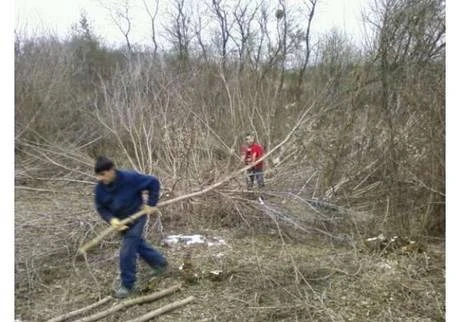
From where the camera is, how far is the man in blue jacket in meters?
3.67

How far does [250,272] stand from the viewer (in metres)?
4.34

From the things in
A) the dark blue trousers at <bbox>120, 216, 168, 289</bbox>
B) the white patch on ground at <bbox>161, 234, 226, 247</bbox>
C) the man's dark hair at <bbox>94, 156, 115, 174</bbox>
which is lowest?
the white patch on ground at <bbox>161, 234, 226, 247</bbox>

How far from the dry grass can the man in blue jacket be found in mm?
346

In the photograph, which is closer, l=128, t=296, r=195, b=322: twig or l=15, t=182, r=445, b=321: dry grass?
l=128, t=296, r=195, b=322: twig

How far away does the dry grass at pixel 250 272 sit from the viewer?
3691 millimetres

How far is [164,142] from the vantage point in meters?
6.25

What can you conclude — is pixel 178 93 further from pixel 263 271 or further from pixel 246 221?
pixel 263 271

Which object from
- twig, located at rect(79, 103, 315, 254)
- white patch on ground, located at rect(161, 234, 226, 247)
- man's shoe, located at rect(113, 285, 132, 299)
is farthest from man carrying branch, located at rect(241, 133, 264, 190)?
man's shoe, located at rect(113, 285, 132, 299)

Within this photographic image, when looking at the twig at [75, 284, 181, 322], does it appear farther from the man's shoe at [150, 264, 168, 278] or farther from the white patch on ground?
the white patch on ground

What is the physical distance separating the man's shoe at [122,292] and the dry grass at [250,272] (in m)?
0.18

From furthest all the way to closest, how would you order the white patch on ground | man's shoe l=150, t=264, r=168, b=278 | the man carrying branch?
1. the man carrying branch
2. the white patch on ground
3. man's shoe l=150, t=264, r=168, b=278

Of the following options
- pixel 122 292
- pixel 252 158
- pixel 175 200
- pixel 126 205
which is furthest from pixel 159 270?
pixel 252 158

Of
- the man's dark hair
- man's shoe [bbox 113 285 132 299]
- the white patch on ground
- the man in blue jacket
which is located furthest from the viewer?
the white patch on ground

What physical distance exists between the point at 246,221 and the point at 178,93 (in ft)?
8.07
